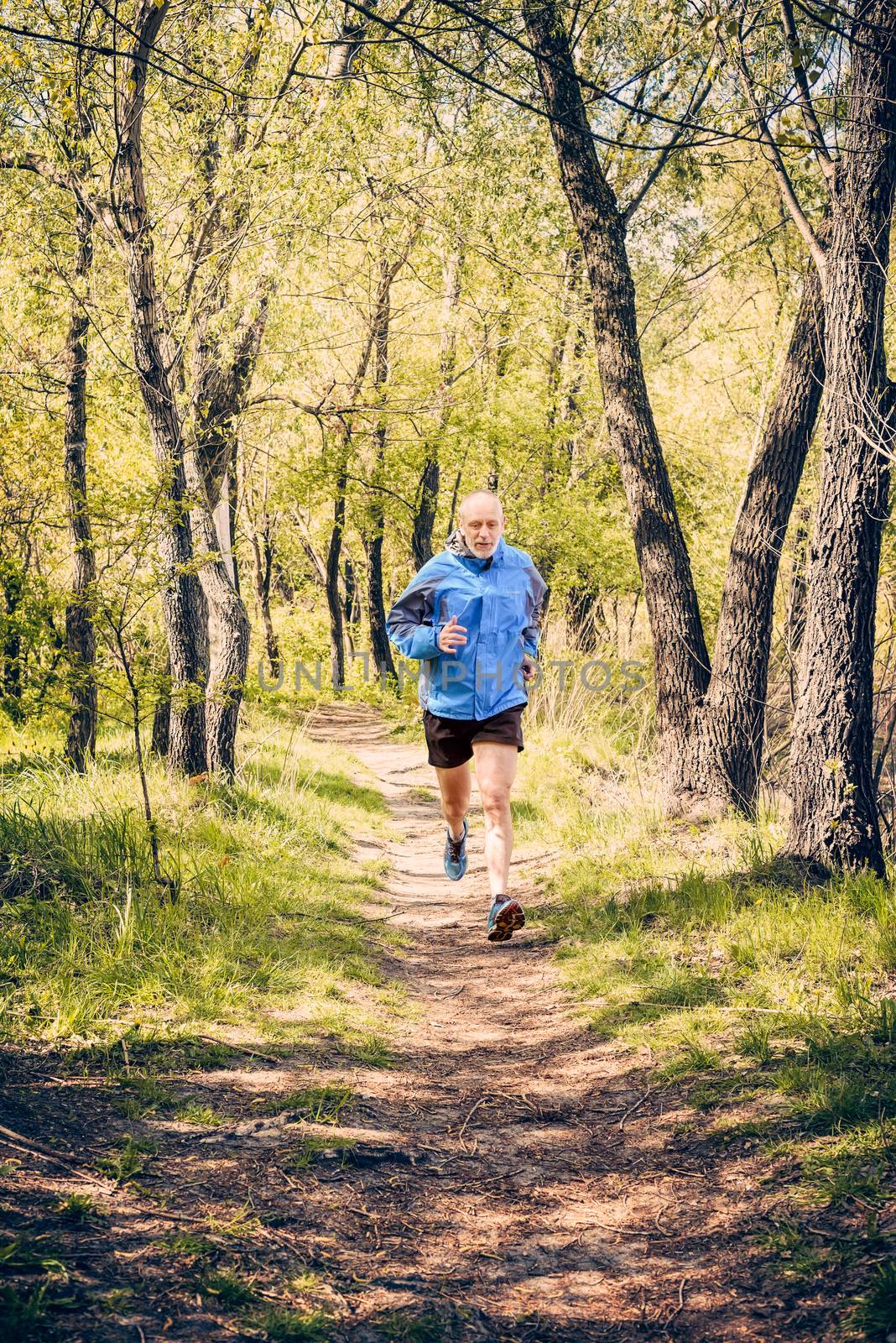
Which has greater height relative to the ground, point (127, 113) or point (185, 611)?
point (127, 113)

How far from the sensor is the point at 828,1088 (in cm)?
357

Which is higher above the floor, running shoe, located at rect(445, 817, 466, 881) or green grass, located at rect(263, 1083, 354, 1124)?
running shoe, located at rect(445, 817, 466, 881)

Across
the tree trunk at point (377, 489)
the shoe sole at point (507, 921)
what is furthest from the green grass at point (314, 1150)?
the tree trunk at point (377, 489)

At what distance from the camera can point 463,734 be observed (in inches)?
217

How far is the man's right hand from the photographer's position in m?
5.06

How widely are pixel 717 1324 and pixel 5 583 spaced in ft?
22.7

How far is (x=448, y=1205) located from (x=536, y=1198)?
29 centimetres

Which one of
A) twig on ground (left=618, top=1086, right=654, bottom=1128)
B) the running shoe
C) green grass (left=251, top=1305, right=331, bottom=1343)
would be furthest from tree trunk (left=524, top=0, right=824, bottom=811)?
green grass (left=251, top=1305, right=331, bottom=1343)

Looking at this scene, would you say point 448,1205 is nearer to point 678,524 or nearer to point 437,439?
point 678,524

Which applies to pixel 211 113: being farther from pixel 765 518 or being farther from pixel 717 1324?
pixel 717 1324

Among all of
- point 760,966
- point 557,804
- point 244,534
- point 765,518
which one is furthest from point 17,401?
point 244,534

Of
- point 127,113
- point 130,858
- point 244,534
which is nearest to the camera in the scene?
point 130,858

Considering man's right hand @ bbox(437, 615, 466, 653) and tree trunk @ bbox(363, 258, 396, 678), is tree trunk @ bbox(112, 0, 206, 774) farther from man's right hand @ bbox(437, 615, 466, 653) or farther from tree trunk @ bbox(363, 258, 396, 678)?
tree trunk @ bbox(363, 258, 396, 678)

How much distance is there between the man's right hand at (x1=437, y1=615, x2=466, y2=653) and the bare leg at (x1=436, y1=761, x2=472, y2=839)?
82 centimetres
